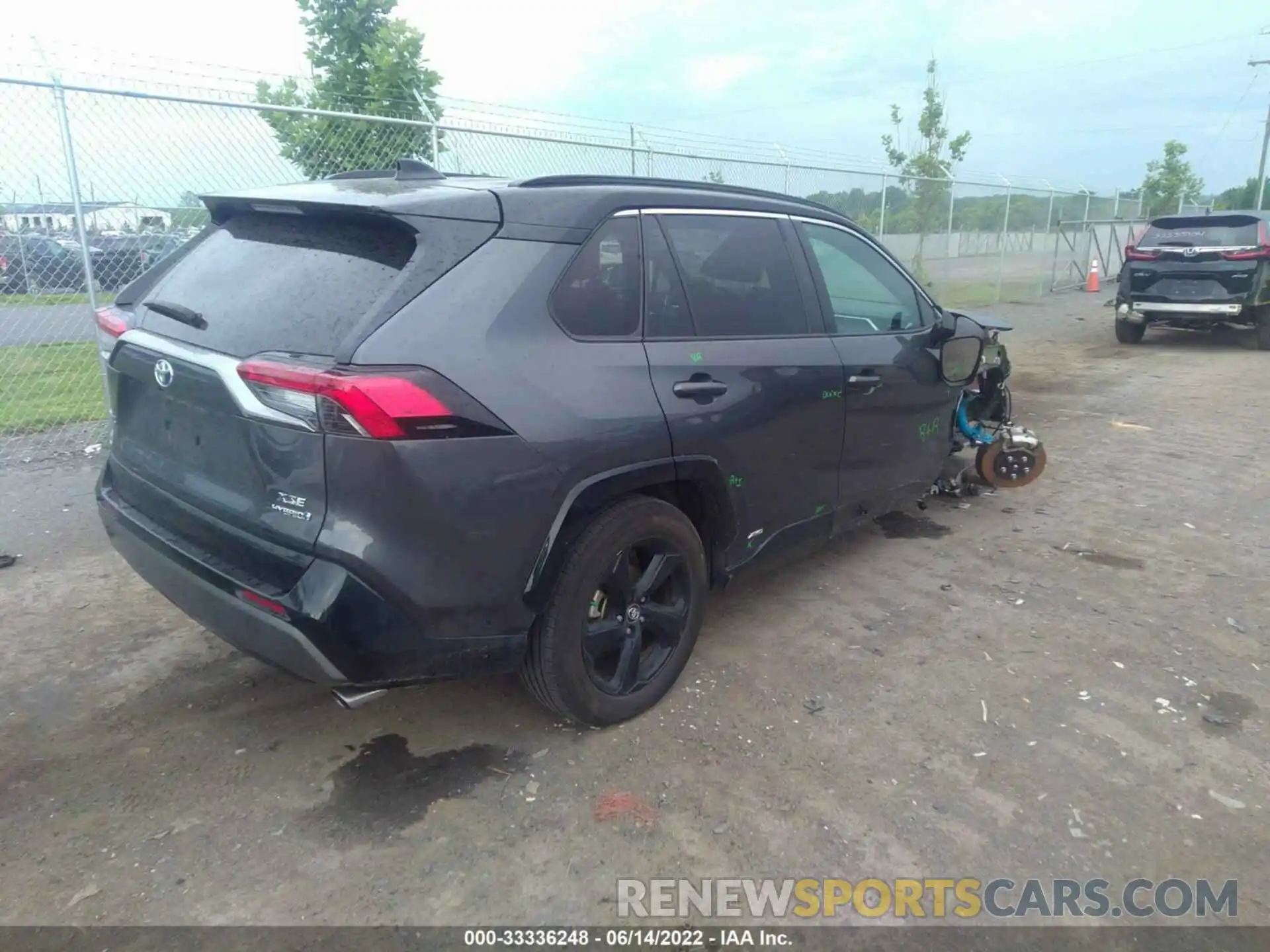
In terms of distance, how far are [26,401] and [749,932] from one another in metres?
7.41

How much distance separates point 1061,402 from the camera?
854 cm

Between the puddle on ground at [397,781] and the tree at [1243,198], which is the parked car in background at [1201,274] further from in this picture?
the tree at [1243,198]

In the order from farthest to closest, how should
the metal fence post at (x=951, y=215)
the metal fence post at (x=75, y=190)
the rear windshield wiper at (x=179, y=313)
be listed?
the metal fence post at (x=951, y=215)
the metal fence post at (x=75, y=190)
the rear windshield wiper at (x=179, y=313)

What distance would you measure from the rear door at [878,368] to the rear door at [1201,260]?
29.4 ft

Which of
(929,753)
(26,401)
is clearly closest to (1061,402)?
(929,753)

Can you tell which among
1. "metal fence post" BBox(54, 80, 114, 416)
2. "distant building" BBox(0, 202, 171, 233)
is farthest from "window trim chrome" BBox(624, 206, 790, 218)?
"distant building" BBox(0, 202, 171, 233)

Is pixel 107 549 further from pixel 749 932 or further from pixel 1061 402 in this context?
pixel 1061 402

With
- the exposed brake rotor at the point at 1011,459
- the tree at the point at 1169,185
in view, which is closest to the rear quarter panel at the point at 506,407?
the exposed brake rotor at the point at 1011,459

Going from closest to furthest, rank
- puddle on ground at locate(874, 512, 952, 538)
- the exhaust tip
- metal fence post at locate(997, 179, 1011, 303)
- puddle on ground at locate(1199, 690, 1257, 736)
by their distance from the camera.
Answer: the exhaust tip
puddle on ground at locate(1199, 690, 1257, 736)
puddle on ground at locate(874, 512, 952, 538)
metal fence post at locate(997, 179, 1011, 303)

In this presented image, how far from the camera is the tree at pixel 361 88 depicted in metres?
7.18

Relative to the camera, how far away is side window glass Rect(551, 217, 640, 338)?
2697 millimetres

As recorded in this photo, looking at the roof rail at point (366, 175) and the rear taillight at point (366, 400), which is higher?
the roof rail at point (366, 175)

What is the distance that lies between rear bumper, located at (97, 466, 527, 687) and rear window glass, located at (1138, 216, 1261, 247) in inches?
477

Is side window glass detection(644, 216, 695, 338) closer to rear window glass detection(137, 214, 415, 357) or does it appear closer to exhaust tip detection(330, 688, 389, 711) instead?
rear window glass detection(137, 214, 415, 357)
